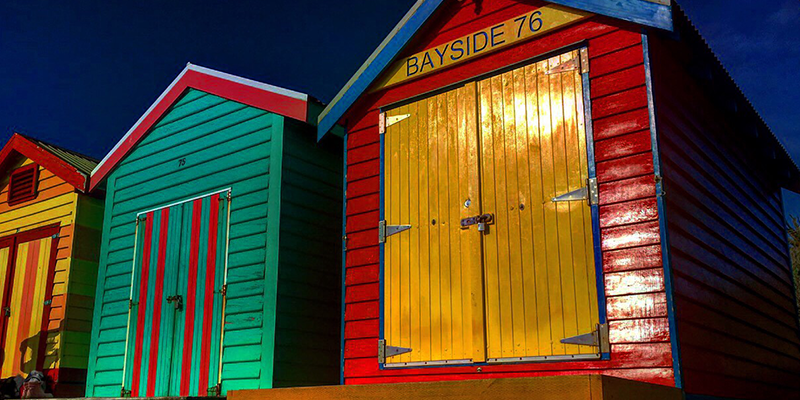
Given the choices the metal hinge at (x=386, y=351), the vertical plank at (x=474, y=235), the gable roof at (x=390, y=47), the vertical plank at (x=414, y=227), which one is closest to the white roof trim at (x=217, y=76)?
the gable roof at (x=390, y=47)

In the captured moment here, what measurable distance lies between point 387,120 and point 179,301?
370cm

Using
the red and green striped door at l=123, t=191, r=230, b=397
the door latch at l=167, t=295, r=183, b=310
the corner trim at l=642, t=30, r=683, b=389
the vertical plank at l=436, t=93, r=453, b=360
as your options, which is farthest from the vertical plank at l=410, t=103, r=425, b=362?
the door latch at l=167, t=295, r=183, b=310

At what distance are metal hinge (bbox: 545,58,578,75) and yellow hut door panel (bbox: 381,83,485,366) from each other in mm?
847

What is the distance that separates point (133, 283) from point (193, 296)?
1.37 m

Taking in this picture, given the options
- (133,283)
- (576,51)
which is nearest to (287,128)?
(133,283)

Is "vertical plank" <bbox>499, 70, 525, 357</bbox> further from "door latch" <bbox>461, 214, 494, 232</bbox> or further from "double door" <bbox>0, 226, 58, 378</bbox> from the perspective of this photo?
"double door" <bbox>0, 226, 58, 378</bbox>

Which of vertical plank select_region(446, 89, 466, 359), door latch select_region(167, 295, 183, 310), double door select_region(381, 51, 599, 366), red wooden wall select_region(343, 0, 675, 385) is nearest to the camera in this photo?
red wooden wall select_region(343, 0, 675, 385)

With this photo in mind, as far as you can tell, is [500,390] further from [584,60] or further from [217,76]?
[217,76]

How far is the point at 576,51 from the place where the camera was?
6.67 meters

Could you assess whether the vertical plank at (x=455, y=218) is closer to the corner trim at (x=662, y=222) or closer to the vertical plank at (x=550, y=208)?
the vertical plank at (x=550, y=208)

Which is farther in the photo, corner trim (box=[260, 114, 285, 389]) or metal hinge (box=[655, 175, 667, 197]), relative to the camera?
corner trim (box=[260, 114, 285, 389])

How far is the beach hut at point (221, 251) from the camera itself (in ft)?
28.3

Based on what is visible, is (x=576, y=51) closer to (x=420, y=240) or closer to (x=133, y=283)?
(x=420, y=240)

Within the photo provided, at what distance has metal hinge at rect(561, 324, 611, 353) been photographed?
19.2ft
